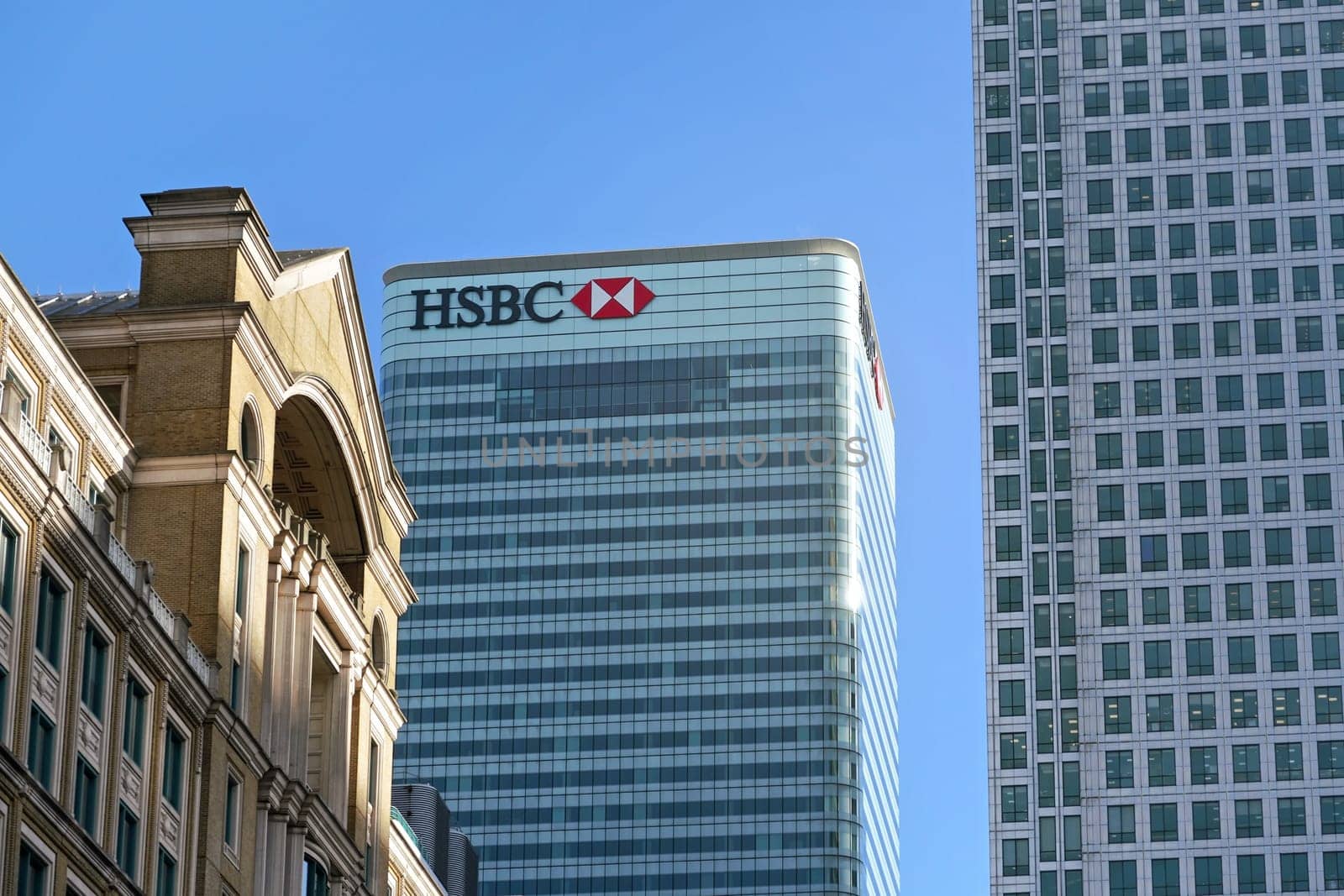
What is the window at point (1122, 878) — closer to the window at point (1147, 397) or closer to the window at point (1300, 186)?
the window at point (1147, 397)

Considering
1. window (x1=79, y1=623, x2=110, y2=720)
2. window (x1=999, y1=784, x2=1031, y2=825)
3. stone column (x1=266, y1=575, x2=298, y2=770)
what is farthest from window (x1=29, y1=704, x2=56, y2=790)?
window (x1=999, y1=784, x2=1031, y2=825)

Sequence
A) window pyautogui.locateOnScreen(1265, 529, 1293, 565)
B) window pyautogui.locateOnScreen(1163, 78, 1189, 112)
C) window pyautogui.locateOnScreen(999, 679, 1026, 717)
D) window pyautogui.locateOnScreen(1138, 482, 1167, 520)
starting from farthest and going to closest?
window pyautogui.locateOnScreen(1163, 78, 1189, 112), window pyautogui.locateOnScreen(1138, 482, 1167, 520), window pyautogui.locateOnScreen(999, 679, 1026, 717), window pyautogui.locateOnScreen(1265, 529, 1293, 565)

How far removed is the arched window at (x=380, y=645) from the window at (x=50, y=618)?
28.1 meters

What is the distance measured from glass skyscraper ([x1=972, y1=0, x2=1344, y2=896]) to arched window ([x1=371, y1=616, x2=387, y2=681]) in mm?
92692

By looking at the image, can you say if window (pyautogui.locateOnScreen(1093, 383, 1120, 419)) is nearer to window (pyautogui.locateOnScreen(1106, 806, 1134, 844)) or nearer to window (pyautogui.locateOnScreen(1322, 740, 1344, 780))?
window (pyautogui.locateOnScreen(1322, 740, 1344, 780))

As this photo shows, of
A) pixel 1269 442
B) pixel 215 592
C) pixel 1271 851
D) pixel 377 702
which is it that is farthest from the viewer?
pixel 1269 442

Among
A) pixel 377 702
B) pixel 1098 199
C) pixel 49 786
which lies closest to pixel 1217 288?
pixel 1098 199

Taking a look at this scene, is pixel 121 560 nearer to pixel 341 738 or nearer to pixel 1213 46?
pixel 341 738

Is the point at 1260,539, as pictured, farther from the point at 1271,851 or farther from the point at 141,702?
the point at 141,702

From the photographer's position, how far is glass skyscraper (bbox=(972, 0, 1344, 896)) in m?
167

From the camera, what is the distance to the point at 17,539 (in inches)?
2096

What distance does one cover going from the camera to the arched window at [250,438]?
68938 millimetres

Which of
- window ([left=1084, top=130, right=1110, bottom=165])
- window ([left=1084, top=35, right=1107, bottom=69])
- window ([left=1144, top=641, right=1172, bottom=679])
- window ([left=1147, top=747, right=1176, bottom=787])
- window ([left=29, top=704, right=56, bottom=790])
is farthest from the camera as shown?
window ([left=1084, top=35, right=1107, bottom=69])

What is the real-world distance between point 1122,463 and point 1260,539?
11.1 m
